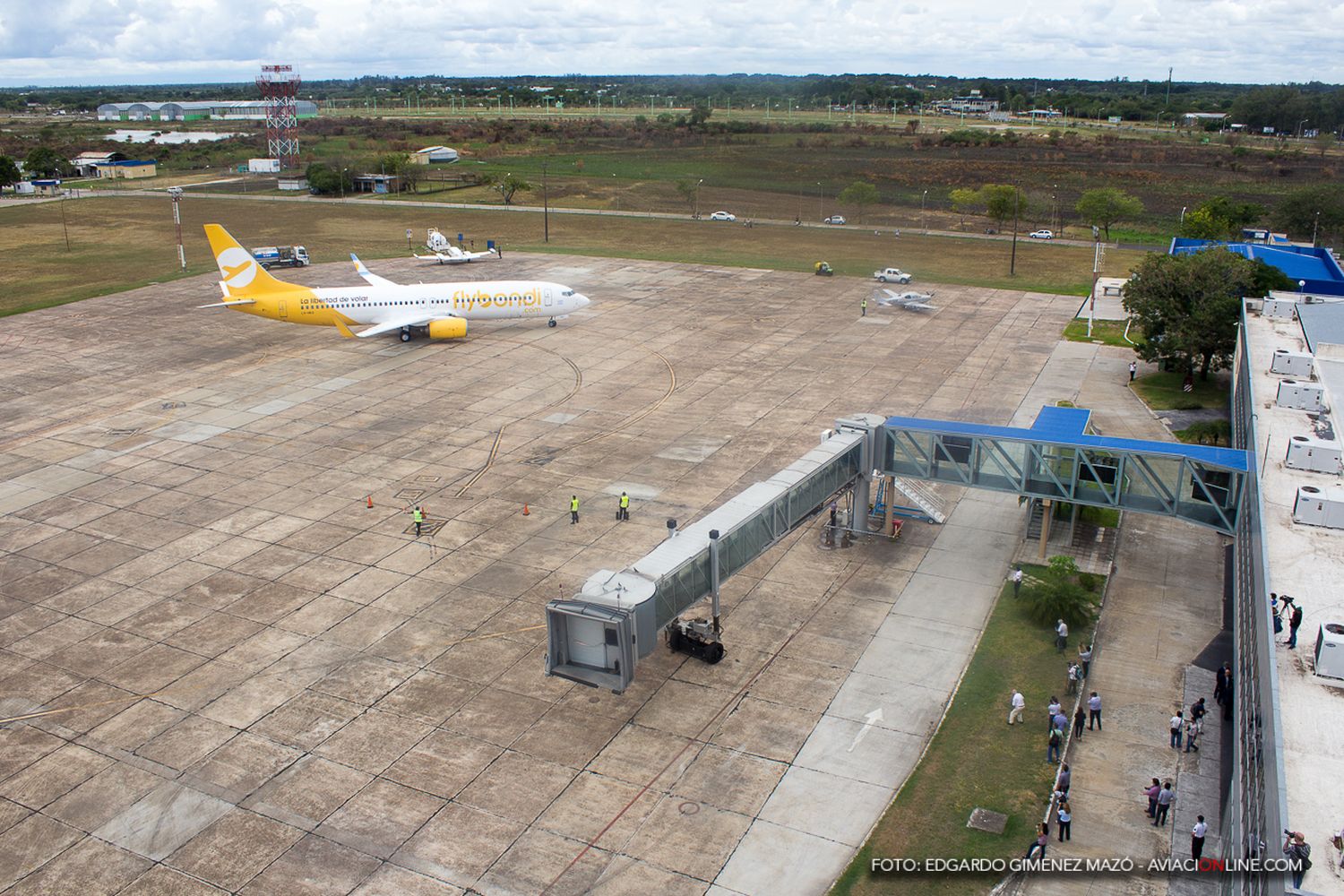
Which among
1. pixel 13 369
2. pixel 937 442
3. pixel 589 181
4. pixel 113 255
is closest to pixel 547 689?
pixel 937 442

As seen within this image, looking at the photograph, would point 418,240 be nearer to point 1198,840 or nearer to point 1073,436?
point 1073,436

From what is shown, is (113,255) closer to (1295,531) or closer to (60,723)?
(60,723)

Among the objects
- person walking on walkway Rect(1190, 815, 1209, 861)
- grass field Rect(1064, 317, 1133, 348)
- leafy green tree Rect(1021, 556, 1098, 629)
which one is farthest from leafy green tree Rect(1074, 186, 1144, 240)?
person walking on walkway Rect(1190, 815, 1209, 861)

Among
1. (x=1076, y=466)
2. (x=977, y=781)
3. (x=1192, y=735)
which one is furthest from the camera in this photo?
(x=1076, y=466)

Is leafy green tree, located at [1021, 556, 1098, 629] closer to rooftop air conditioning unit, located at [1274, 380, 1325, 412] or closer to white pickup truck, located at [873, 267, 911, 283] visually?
rooftop air conditioning unit, located at [1274, 380, 1325, 412]

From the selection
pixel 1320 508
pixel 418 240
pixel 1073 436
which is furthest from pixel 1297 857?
pixel 418 240

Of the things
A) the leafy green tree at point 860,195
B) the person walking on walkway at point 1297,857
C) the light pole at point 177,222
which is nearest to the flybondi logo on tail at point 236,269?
the light pole at point 177,222
